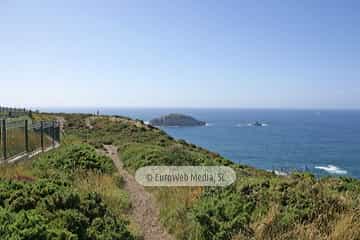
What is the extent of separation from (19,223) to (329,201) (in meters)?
5.51

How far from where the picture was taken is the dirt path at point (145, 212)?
6.68 meters

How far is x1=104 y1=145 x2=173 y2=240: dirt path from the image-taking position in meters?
6.68

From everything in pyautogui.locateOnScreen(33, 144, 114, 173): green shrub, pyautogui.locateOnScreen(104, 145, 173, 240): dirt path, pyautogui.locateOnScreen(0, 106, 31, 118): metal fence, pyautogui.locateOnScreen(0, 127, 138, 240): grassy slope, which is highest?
pyautogui.locateOnScreen(0, 106, 31, 118): metal fence

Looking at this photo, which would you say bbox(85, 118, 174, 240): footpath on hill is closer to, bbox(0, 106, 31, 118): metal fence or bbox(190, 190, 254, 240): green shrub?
bbox(190, 190, 254, 240): green shrub

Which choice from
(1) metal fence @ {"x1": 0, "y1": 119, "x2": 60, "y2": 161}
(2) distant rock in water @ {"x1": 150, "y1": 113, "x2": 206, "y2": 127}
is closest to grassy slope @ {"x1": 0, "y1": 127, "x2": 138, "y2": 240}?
(1) metal fence @ {"x1": 0, "y1": 119, "x2": 60, "y2": 161}

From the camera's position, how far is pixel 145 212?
8188mm

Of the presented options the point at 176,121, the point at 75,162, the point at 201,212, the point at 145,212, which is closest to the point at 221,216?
the point at 201,212

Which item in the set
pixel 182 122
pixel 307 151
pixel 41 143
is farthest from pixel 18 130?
pixel 182 122

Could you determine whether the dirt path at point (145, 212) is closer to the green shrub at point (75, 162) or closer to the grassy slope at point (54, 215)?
the grassy slope at point (54, 215)

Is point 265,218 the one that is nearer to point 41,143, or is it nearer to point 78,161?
→ point 78,161

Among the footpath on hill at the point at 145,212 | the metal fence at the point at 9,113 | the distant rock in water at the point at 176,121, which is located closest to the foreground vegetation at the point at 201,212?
the footpath on hill at the point at 145,212

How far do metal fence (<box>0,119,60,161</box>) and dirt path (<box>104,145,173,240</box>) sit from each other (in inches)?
177

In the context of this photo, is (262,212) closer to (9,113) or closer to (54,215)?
(54,215)

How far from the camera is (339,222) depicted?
570 centimetres
